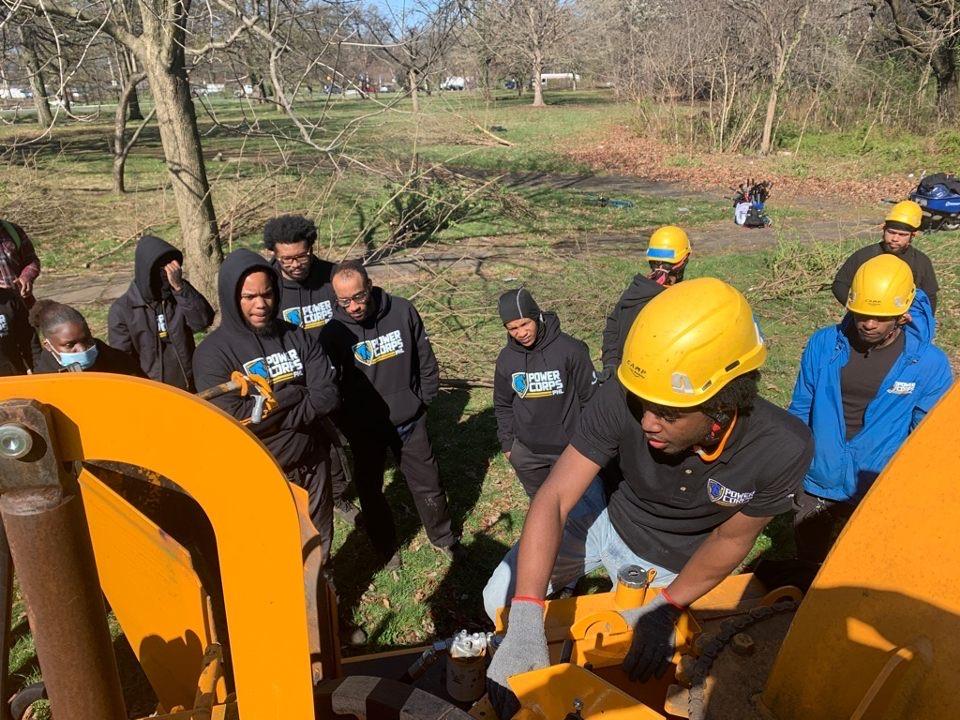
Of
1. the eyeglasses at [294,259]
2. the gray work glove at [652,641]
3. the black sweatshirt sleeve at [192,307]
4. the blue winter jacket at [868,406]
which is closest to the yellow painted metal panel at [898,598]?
the gray work glove at [652,641]

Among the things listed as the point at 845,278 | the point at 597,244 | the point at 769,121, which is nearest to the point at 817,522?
the point at 845,278

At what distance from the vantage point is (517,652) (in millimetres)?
1951

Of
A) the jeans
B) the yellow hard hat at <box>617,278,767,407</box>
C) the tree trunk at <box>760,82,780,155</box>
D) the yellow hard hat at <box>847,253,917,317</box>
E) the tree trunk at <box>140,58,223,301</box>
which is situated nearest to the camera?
the yellow hard hat at <box>617,278,767,407</box>

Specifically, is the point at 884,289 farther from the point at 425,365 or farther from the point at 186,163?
the point at 186,163

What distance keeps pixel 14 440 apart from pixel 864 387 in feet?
11.9

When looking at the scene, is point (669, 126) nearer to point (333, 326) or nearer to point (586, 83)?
point (333, 326)

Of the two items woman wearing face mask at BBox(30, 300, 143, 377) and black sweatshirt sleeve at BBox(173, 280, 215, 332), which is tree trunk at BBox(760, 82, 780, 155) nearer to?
black sweatshirt sleeve at BBox(173, 280, 215, 332)

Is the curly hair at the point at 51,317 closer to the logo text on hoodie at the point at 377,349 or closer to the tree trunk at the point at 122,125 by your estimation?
the logo text on hoodie at the point at 377,349

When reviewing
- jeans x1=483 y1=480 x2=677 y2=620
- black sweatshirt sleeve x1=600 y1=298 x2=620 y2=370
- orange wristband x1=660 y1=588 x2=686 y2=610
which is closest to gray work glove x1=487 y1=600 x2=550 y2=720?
orange wristband x1=660 y1=588 x2=686 y2=610

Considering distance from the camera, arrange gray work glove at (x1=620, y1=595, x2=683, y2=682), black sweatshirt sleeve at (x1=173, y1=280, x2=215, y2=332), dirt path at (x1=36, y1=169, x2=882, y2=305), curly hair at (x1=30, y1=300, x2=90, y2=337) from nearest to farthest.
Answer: gray work glove at (x1=620, y1=595, x2=683, y2=682) < curly hair at (x1=30, y1=300, x2=90, y2=337) < black sweatshirt sleeve at (x1=173, y1=280, x2=215, y2=332) < dirt path at (x1=36, y1=169, x2=882, y2=305)

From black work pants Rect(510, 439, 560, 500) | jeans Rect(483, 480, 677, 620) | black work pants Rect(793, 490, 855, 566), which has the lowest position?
black work pants Rect(793, 490, 855, 566)

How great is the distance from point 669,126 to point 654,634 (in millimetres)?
23149

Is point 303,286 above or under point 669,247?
under

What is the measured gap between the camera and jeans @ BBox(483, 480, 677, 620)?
8.46 feet
